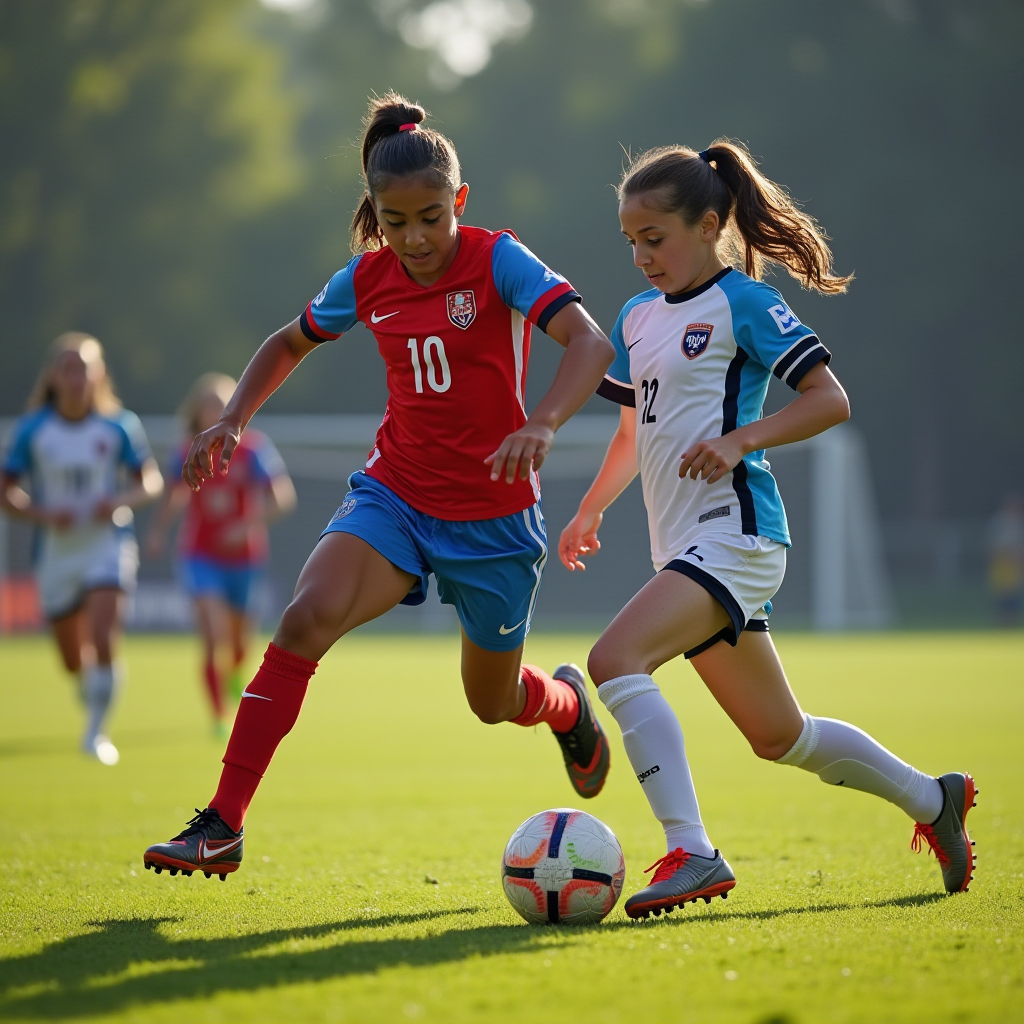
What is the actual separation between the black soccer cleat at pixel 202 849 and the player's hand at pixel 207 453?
0.99m

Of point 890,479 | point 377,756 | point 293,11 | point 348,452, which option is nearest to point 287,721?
point 377,756

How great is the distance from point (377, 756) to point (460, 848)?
3.72 meters

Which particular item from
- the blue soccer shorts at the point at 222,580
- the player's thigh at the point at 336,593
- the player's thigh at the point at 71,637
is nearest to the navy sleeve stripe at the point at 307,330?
the player's thigh at the point at 336,593

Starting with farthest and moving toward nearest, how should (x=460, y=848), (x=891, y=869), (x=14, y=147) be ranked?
(x=14, y=147)
(x=460, y=848)
(x=891, y=869)

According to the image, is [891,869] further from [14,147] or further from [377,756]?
[14,147]

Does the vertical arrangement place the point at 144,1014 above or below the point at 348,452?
below

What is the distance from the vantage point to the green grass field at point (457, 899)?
3023 millimetres

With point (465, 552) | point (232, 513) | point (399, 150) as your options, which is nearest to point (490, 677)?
point (465, 552)

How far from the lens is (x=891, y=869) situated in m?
4.88

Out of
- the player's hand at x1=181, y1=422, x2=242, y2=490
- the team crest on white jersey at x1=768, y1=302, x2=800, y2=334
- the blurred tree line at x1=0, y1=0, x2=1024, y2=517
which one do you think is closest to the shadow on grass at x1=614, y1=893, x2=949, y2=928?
the team crest on white jersey at x1=768, y1=302, x2=800, y2=334

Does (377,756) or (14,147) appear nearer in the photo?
(377,756)

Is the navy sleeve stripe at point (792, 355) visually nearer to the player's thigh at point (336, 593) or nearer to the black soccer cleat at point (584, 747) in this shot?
the player's thigh at point (336, 593)

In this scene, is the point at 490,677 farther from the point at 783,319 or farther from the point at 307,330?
the point at 783,319

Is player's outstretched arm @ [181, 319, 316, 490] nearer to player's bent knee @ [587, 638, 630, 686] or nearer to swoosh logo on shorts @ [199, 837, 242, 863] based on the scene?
swoosh logo on shorts @ [199, 837, 242, 863]
